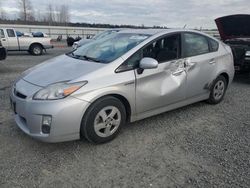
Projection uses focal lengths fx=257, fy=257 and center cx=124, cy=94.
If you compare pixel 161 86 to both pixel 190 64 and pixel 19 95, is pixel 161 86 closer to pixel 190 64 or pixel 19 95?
pixel 190 64

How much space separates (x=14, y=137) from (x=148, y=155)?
194cm

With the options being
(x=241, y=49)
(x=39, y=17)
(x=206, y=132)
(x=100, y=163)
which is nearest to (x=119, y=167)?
(x=100, y=163)

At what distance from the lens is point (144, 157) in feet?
10.6

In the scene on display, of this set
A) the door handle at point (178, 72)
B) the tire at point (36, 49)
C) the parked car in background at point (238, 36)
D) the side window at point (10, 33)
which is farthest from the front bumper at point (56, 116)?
the tire at point (36, 49)

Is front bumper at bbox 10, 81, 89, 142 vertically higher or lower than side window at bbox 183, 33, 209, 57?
lower

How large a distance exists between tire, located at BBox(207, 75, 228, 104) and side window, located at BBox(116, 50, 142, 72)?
2010 mm

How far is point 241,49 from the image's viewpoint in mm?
7098

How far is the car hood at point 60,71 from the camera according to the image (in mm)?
3318

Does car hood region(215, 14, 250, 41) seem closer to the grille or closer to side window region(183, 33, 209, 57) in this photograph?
side window region(183, 33, 209, 57)

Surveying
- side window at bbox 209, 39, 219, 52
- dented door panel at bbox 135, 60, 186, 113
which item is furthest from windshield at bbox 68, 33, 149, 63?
side window at bbox 209, 39, 219, 52

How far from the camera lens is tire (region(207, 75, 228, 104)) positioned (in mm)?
5064

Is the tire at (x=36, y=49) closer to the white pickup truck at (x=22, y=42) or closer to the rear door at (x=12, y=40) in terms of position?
the white pickup truck at (x=22, y=42)

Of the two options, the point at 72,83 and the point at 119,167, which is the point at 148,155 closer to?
the point at 119,167

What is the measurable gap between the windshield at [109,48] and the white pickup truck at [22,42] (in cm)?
1199
